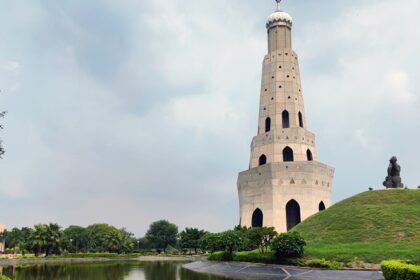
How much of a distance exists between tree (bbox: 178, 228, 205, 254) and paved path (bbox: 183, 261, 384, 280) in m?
39.8

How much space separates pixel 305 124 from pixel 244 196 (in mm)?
15798

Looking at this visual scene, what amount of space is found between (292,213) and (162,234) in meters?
48.8

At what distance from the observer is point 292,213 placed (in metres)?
64.6

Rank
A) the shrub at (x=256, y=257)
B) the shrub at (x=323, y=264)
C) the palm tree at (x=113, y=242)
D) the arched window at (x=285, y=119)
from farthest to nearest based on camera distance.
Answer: the palm tree at (x=113, y=242)
the arched window at (x=285, y=119)
the shrub at (x=256, y=257)
the shrub at (x=323, y=264)

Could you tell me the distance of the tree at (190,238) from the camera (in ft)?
261

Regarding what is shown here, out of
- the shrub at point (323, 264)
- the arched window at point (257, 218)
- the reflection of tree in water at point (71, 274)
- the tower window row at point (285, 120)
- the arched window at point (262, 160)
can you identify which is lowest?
the reflection of tree in water at point (71, 274)

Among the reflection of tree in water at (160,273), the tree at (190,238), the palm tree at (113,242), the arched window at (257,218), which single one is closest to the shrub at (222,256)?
the reflection of tree in water at (160,273)

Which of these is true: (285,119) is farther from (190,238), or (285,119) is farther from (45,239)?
(45,239)

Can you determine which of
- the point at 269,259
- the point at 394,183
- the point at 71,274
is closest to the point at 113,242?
the point at 71,274

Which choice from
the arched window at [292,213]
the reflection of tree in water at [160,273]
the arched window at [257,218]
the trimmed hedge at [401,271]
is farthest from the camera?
the arched window at [257,218]

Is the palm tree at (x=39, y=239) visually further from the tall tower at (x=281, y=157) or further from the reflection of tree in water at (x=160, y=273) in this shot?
the reflection of tree in water at (x=160, y=273)

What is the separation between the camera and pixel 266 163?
208 feet

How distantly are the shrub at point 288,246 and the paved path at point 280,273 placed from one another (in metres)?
1.55

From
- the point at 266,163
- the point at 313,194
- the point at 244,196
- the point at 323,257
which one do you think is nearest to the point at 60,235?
the point at 244,196
